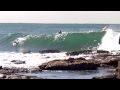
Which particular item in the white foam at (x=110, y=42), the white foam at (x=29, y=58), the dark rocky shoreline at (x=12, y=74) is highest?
the white foam at (x=110, y=42)

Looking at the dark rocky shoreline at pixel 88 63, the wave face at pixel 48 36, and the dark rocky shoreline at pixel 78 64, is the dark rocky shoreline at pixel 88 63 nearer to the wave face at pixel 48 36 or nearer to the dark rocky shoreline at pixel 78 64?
the dark rocky shoreline at pixel 78 64

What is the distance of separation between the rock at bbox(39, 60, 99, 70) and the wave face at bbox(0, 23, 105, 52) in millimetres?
179

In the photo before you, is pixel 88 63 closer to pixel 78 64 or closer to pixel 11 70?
pixel 78 64

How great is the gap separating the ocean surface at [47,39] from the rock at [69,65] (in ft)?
0.23

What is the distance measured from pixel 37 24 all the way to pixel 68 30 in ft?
1.42

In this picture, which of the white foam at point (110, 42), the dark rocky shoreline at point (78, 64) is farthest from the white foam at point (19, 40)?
A: the white foam at point (110, 42)

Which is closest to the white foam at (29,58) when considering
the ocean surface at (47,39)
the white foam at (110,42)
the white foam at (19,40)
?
the ocean surface at (47,39)

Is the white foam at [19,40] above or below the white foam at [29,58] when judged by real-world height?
above

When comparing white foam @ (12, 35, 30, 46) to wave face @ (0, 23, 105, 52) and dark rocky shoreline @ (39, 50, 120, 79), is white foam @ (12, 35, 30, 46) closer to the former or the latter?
wave face @ (0, 23, 105, 52)

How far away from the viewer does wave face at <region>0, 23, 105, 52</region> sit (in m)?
2.94

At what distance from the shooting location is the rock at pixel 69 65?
9.64ft

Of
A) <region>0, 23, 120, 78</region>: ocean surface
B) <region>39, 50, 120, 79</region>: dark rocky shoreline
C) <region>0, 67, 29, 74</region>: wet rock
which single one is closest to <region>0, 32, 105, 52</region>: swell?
<region>0, 23, 120, 78</region>: ocean surface

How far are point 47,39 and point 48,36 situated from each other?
0.15 feet
